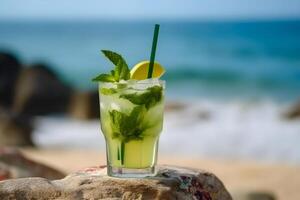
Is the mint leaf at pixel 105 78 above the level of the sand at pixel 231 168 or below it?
above

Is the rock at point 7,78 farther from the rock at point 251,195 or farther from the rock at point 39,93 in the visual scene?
the rock at point 251,195

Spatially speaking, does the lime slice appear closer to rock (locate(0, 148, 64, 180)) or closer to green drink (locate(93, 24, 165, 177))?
green drink (locate(93, 24, 165, 177))

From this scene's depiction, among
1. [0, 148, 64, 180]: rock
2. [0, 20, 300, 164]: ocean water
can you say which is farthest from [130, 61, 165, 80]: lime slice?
[0, 20, 300, 164]: ocean water

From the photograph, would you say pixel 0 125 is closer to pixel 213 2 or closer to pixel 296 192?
pixel 296 192

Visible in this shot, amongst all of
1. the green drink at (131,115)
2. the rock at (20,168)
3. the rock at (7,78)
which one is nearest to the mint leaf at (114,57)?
the green drink at (131,115)

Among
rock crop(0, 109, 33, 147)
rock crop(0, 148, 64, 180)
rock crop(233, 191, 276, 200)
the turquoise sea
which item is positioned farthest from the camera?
the turquoise sea

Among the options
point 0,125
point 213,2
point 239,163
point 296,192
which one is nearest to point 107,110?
point 296,192

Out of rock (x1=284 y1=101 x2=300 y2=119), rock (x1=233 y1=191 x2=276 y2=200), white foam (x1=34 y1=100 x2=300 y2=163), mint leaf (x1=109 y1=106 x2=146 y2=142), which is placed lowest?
rock (x1=233 y1=191 x2=276 y2=200)
